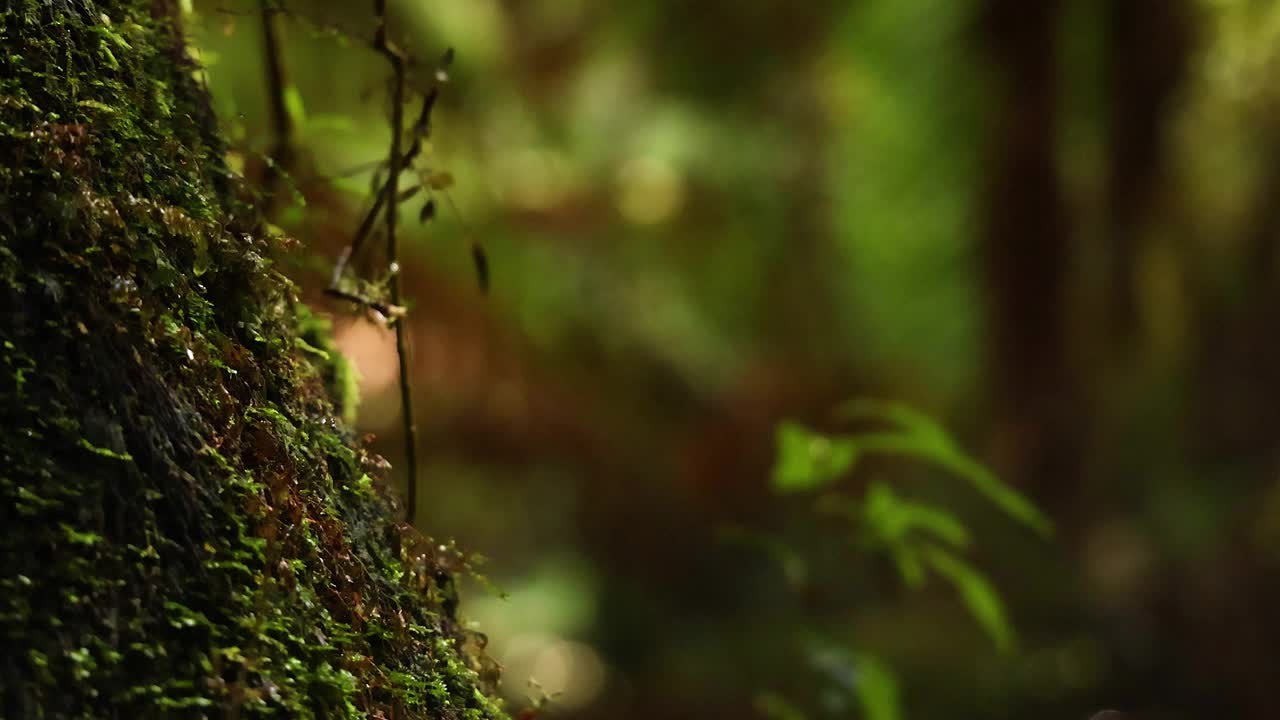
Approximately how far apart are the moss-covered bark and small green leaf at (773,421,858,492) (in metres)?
0.81

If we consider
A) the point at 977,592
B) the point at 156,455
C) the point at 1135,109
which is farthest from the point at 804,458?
the point at 1135,109

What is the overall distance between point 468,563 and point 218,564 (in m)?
0.32

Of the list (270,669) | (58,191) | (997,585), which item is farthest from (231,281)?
(997,585)

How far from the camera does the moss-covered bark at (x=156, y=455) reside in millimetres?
615

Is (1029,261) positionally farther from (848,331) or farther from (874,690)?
(874,690)

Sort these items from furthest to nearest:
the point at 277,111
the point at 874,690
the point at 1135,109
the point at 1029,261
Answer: the point at 1029,261 < the point at 1135,109 < the point at 874,690 < the point at 277,111

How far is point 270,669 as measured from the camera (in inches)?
27.2

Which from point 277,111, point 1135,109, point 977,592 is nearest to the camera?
point 277,111

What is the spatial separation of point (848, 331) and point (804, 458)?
6.34 metres

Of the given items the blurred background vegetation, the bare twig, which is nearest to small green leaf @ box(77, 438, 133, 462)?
the bare twig

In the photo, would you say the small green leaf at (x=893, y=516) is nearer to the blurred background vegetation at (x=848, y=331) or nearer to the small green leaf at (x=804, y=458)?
the small green leaf at (x=804, y=458)

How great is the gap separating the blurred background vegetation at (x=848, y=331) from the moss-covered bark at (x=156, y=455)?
381 cm

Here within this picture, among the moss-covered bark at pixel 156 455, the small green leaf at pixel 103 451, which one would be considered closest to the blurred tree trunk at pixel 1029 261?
the moss-covered bark at pixel 156 455

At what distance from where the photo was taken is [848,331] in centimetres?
788
